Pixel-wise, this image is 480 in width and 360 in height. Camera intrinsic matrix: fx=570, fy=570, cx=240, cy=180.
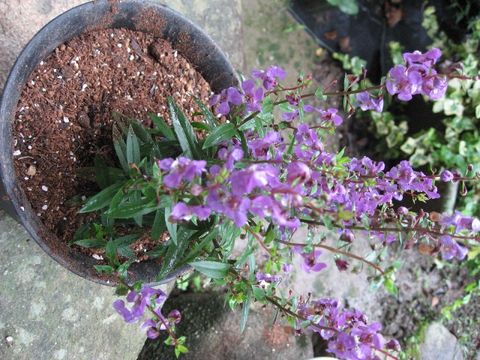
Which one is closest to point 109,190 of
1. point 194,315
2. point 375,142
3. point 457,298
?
point 194,315

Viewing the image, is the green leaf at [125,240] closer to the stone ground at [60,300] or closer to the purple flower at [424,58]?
the stone ground at [60,300]

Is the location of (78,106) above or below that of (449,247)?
above

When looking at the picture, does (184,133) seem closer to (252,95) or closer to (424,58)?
(252,95)

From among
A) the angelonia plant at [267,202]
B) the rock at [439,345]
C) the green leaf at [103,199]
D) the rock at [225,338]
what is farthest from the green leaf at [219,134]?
the rock at [439,345]

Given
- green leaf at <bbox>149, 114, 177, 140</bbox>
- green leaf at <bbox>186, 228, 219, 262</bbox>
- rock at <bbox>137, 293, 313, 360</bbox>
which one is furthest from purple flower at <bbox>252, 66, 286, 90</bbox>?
rock at <bbox>137, 293, 313, 360</bbox>

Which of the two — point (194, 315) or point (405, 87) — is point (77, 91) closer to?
point (405, 87)

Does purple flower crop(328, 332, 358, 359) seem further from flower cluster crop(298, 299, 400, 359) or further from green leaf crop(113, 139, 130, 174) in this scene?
green leaf crop(113, 139, 130, 174)

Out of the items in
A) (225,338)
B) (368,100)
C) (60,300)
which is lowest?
(225,338)

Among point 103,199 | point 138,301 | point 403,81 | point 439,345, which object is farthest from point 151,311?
point 439,345
